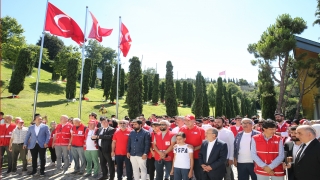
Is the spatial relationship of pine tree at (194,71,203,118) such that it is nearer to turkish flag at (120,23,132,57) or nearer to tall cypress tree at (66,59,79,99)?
tall cypress tree at (66,59,79,99)

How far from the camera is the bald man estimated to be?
3699 mm

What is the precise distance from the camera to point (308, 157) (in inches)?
148

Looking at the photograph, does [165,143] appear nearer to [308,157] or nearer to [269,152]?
[269,152]

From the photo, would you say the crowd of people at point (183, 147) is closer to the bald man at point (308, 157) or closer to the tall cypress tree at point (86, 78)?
the bald man at point (308, 157)

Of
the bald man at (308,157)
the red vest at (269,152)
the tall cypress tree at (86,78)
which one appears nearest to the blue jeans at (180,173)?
the red vest at (269,152)

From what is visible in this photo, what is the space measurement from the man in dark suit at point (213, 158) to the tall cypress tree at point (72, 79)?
2464 cm

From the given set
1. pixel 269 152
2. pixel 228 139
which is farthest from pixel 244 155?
pixel 269 152

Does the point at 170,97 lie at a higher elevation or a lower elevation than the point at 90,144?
higher

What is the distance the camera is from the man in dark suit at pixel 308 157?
3.70 meters

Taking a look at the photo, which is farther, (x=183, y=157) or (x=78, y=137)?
(x=78, y=137)

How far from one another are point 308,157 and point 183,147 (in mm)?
2332

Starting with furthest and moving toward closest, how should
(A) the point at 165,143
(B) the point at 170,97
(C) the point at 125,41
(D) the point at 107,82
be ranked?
(D) the point at 107,82
(B) the point at 170,97
(C) the point at 125,41
(A) the point at 165,143

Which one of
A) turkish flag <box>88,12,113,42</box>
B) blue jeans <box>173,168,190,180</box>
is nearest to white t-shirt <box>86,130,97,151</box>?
blue jeans <box>173,168,190,180</box>

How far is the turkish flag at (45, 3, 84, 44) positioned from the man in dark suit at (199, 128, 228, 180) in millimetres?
8823
